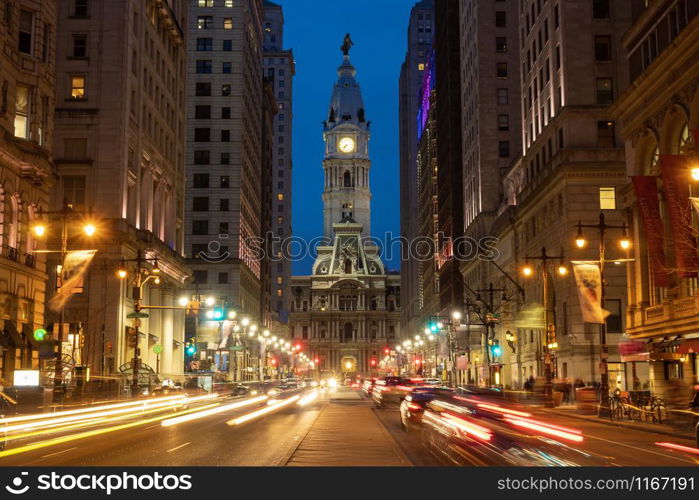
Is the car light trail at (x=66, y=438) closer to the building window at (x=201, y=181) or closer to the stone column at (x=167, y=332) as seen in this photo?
the stone column at (x=167, y=332)

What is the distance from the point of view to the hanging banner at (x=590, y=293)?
4312 cm

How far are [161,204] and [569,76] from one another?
3812cm

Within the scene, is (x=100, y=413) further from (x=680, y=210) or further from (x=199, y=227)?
(x=199, y=227)

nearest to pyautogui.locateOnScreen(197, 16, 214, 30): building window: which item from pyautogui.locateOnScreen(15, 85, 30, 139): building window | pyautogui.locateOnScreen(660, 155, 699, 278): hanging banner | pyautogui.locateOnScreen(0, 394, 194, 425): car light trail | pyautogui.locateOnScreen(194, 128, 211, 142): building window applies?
pyautogui.locateOnScreen(194, 128, 211, 142): building window

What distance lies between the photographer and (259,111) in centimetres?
15612

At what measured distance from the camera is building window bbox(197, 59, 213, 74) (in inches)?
5010

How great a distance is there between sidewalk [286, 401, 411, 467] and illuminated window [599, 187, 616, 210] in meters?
33.5

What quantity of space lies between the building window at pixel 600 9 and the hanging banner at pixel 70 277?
43739 mm

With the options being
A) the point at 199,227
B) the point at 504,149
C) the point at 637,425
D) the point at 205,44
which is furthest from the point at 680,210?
the point at 205,44

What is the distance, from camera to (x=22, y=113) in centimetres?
5072

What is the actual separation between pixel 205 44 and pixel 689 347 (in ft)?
321

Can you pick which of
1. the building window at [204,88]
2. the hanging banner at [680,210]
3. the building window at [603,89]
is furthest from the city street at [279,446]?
the building window at [204,88]

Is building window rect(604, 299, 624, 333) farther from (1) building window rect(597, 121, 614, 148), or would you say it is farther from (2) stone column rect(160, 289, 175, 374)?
(2) stone column rect(160, 289, 175, 374)
